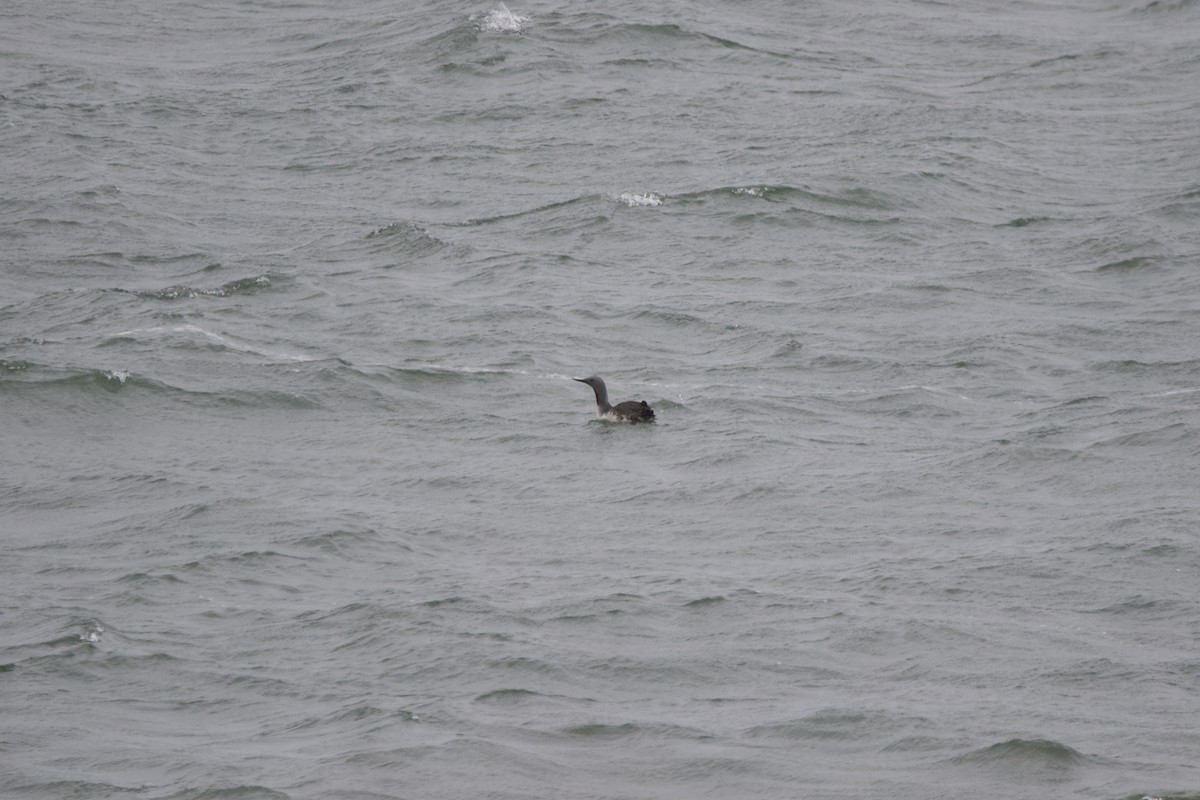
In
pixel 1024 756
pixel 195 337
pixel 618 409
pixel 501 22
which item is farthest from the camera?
pixel 501 22

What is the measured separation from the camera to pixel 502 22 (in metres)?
28.0

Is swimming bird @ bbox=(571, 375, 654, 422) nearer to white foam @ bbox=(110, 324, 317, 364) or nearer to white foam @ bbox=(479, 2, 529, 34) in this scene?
white foam @ bbox=(110, 324, 317, 364)

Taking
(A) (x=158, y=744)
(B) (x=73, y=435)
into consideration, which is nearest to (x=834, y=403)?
(B) (x=73, y=435)

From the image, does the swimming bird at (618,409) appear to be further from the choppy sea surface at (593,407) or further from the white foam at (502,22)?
the white foam at (502,22)

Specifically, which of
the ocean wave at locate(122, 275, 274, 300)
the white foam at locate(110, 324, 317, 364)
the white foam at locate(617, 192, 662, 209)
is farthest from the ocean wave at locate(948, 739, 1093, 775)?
the white foam at locate(617, 192, 662, 209)

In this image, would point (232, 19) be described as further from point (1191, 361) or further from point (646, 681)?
point (646, 681)

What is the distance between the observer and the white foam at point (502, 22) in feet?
91.0

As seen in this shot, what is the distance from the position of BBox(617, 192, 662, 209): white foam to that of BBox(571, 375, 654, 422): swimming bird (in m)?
5.72

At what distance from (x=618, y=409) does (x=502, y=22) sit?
1453cm

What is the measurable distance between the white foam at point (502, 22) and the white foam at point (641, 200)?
7.55 meters

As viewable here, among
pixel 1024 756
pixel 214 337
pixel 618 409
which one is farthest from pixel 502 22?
pixel 1024 756

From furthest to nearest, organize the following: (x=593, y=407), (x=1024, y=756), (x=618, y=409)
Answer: (x=593, y=407)
(x=618, y=409)
(x=1024, y=756)

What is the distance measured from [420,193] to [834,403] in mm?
7992

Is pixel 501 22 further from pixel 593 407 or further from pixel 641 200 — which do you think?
pixel 593 407
